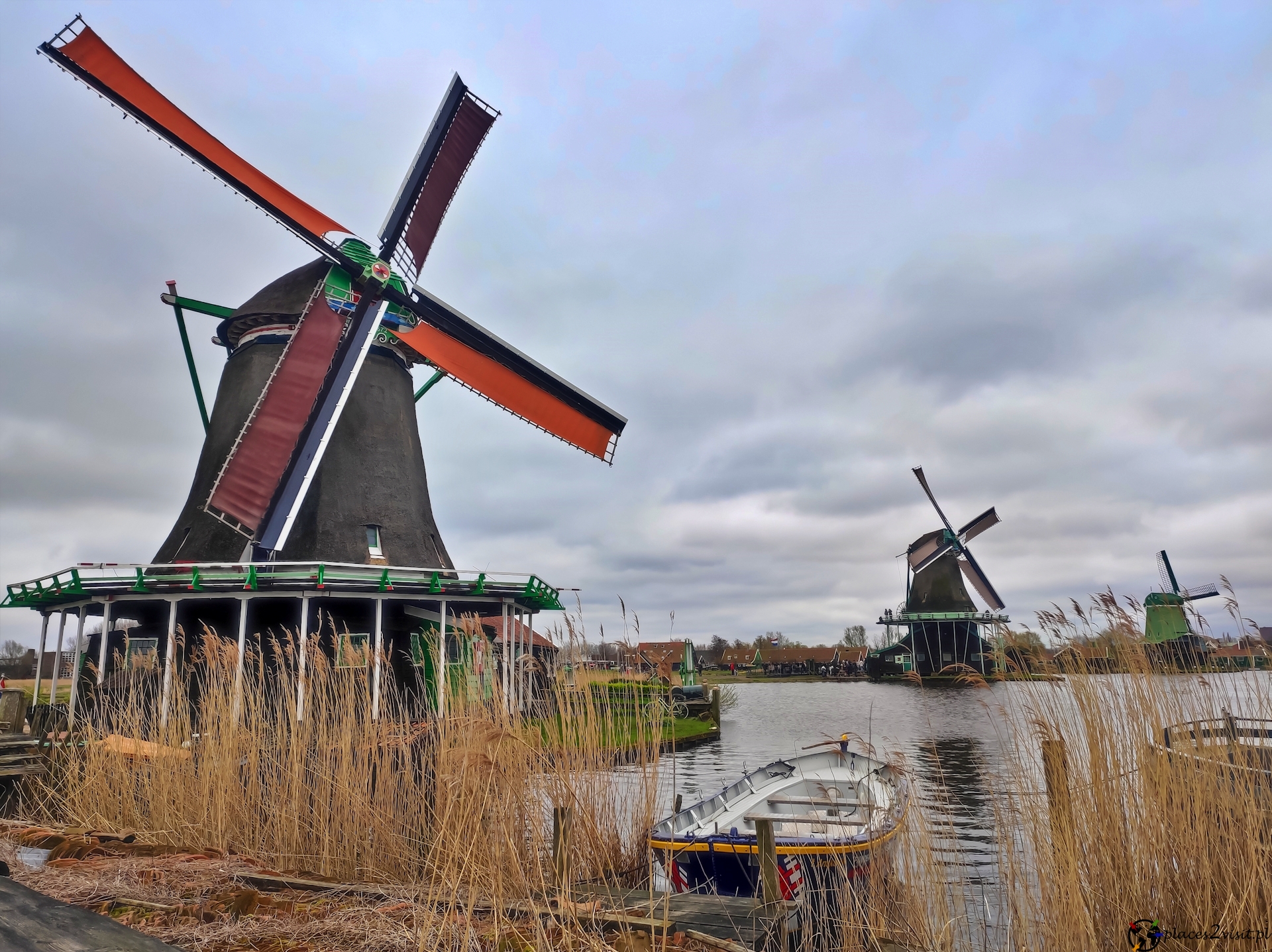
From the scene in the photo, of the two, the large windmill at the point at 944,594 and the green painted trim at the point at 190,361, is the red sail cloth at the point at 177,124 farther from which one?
the large windmill at the point at 944,594

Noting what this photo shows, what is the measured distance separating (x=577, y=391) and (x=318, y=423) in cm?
537

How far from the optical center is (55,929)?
1832 millimetres

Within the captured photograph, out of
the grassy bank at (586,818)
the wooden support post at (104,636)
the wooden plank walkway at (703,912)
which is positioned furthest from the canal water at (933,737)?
the wooden support post at (104,636)

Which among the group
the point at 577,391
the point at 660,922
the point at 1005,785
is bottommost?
the point at 660,922

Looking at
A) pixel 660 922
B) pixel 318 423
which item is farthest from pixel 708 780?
pixel 660 922

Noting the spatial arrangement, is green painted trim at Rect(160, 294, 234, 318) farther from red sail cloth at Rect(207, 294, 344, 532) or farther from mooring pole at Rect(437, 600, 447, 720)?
mooring pole at Rect(437, 600, 447, 720)

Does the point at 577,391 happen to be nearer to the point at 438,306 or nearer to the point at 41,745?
the point at 438,306

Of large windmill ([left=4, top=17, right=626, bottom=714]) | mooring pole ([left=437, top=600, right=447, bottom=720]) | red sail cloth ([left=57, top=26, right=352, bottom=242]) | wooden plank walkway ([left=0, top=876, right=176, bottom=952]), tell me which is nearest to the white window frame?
large windmill ([left=4, top=17, right=626, bottom=714])

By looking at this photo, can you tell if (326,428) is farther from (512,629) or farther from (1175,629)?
(1175,629)

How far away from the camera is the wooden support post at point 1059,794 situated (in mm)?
3369

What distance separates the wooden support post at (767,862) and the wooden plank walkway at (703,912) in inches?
8.6

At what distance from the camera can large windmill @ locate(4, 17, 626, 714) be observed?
44.5ft

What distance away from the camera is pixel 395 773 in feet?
16.9

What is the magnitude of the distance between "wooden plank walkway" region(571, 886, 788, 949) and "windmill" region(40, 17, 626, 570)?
1130 centimetres
